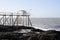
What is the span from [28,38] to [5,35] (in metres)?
1.82

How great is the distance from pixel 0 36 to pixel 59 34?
4569mm

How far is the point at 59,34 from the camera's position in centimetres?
1284

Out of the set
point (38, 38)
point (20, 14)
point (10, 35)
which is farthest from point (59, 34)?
point (20, 14)

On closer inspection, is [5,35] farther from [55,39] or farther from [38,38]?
[55,39]

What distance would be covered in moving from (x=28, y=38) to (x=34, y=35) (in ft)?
1.67

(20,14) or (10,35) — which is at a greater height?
(20,14)

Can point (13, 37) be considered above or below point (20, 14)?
below

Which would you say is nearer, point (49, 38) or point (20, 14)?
point (49, 38)

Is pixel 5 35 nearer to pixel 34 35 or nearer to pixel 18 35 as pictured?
pixel 18 35

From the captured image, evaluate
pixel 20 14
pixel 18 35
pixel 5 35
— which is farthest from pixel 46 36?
pixel 20 14

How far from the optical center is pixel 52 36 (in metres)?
12.5

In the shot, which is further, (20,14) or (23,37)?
(20,14)

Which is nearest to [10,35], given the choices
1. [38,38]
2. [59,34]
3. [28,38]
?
[28,38]

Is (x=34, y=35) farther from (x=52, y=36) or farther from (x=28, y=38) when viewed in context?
(x=52, y=36)
